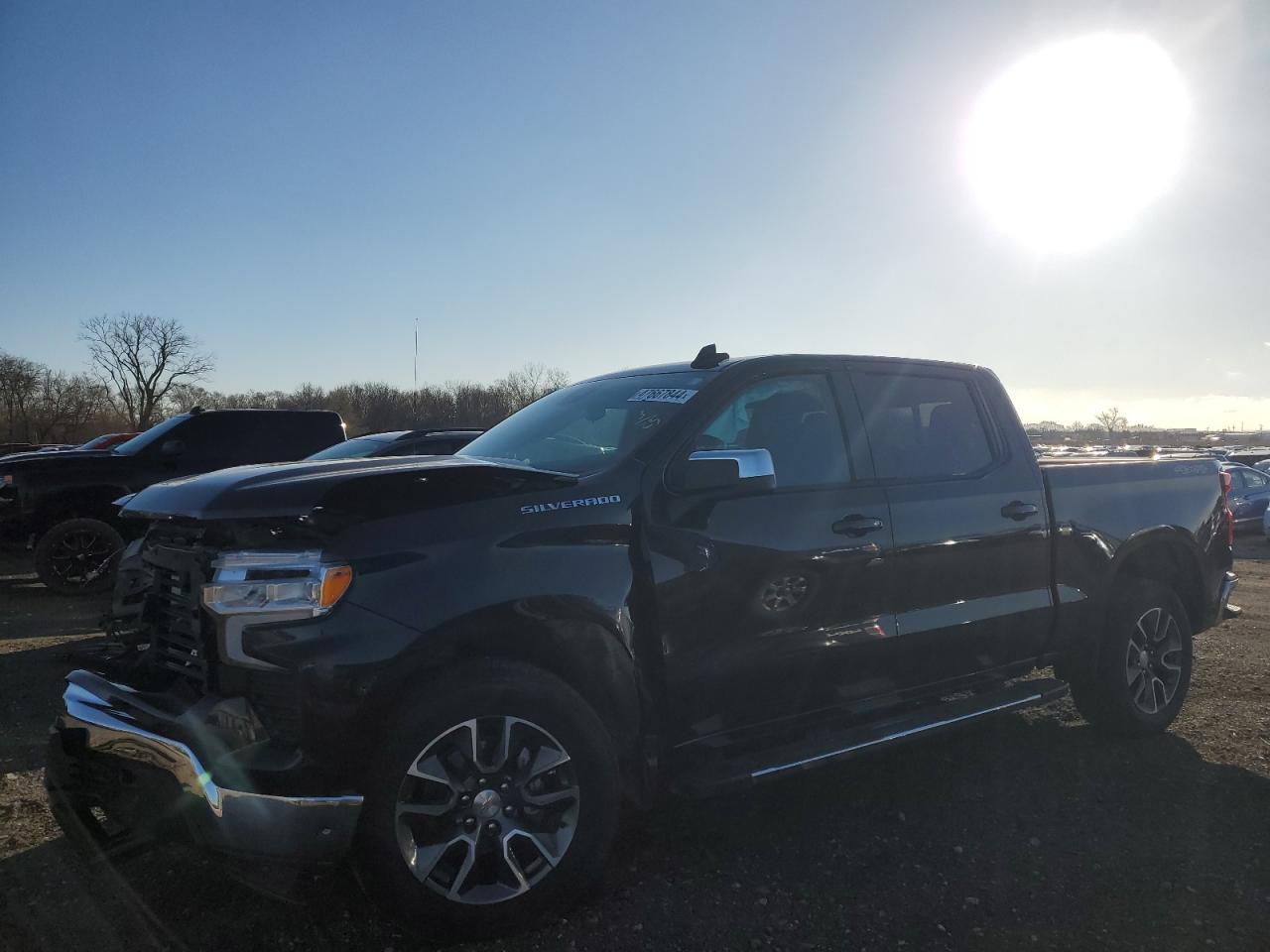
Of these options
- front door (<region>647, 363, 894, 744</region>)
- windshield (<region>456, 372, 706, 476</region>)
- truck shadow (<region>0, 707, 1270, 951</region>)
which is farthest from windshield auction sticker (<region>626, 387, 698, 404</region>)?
truck shadow (<region>0, 707, 1270, 951</region>)

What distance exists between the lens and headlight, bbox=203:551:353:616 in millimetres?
2627

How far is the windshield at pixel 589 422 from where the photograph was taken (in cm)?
366

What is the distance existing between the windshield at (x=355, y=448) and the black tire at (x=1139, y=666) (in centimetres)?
778

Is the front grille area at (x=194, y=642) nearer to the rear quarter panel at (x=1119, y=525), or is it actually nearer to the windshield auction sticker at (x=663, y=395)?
the windshield auction sticker at (x=663, y=395)

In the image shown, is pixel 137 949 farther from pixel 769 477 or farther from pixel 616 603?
pixel 769 477

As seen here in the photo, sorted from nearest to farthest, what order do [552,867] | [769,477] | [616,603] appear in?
[552,867] < [616,603] < [769,477]

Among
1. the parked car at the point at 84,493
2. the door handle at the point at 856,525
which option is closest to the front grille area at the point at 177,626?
the door handle at the point at 856,525

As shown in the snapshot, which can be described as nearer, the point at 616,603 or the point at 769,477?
the point at 616,603

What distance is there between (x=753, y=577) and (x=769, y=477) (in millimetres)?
416

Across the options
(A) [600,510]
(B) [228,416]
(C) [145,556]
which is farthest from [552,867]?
(B) [228,416]

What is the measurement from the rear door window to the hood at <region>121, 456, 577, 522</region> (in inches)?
67.3

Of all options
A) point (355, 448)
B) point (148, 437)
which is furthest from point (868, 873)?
point (148, 437)

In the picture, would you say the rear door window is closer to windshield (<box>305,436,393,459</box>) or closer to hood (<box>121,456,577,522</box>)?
hood (<box>121,456,577,522</box>)

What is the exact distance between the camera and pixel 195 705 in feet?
8.84
